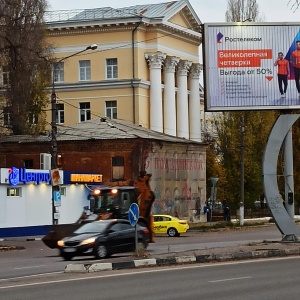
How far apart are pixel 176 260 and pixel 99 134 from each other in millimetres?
39451

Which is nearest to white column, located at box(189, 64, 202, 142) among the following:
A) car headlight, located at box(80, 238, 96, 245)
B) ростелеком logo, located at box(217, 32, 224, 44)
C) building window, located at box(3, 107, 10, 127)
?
building window, located at box(3, 107, 10, 127)

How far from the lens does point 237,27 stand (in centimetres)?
3291

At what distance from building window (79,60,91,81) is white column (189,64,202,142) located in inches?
414

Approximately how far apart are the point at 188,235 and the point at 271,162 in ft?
76.1

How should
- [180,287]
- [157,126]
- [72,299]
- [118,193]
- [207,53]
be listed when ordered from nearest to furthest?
[72,299] → [180,287] → [207,53] → [118,193] → [157,126]

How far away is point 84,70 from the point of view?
86.1 metres

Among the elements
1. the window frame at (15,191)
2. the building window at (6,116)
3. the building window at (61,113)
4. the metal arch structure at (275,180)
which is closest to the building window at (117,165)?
the building window at (6,116)

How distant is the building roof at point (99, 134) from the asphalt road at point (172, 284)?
39.7 meters

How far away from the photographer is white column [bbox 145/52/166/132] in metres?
83.5

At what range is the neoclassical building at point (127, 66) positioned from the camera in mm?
83562

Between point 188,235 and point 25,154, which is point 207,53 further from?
point 25,154

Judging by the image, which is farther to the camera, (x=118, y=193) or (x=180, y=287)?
(x=118, y=193)

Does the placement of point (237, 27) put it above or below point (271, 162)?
above

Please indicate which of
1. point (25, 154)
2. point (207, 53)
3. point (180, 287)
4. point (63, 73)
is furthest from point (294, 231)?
point (63, 73)
